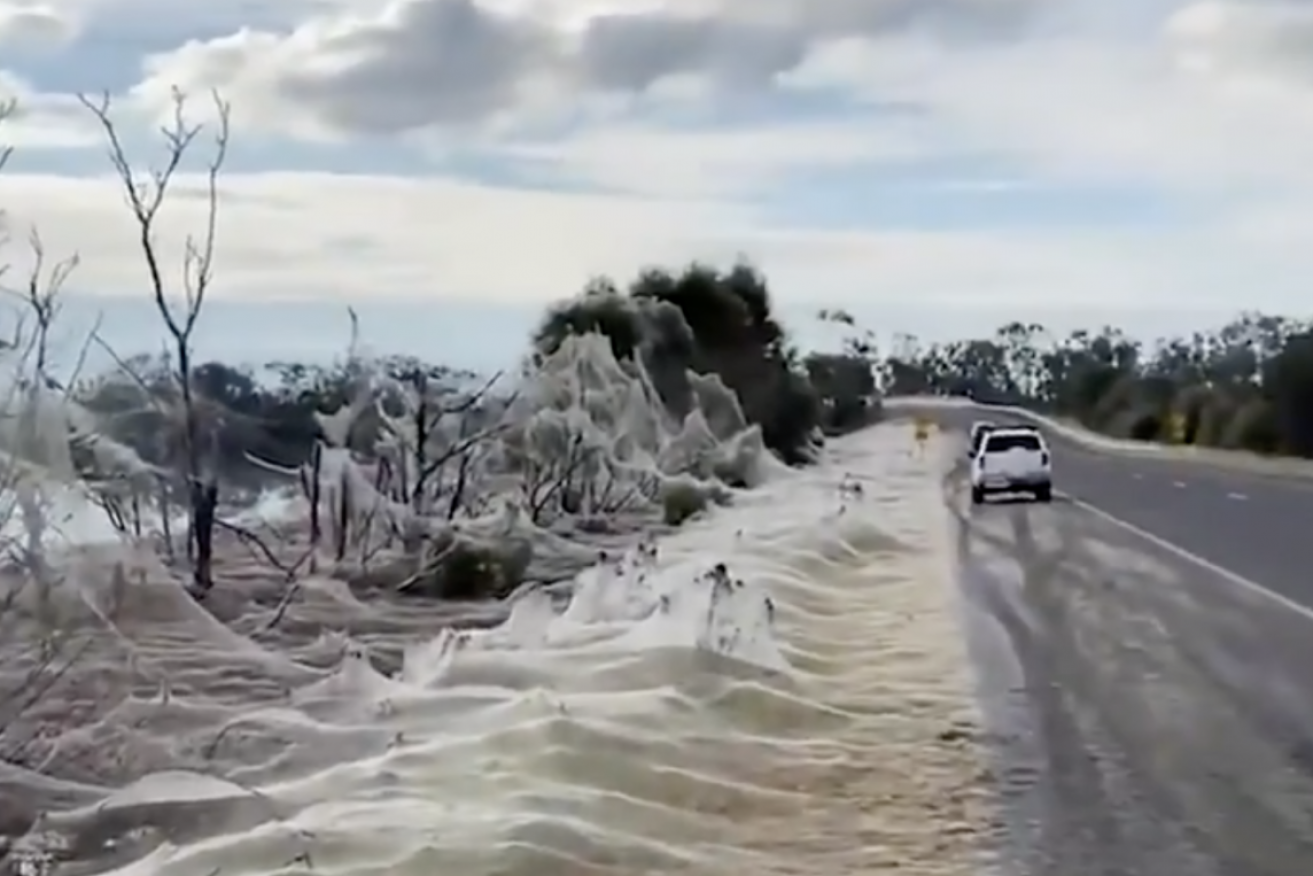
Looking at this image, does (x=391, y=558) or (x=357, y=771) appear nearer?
(x=357, y=771)

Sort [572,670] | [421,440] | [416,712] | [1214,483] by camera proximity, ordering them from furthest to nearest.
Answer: [1214,483], [421,440], [572,670], [416,712]

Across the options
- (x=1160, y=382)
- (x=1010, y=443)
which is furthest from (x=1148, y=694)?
(x=1160, y=382)

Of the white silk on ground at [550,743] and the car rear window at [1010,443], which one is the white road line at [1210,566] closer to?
the white silk on ground at [550,743]

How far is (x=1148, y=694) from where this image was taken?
1516 centimetres

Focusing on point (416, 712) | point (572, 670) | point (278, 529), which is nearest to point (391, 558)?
point (278, 529)

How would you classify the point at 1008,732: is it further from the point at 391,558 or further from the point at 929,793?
the point at 391,558

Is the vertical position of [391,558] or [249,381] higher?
[249,381]

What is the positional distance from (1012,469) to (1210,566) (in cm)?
1758

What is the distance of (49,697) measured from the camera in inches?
466

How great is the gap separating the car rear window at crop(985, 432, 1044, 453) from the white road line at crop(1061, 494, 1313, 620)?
13.1ft

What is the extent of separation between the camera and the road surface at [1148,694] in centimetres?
1016

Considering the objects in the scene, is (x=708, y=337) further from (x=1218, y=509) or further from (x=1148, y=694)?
(x=1148, y=694)

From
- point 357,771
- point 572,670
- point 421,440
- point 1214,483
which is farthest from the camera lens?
point 1214,483

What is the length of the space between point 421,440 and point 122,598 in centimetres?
1081
